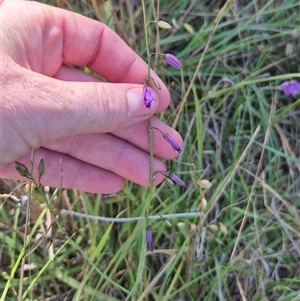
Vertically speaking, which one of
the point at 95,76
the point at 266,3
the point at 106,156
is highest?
the point at 266,3

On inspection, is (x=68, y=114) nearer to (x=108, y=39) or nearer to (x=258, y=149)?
(x=108, y=39)

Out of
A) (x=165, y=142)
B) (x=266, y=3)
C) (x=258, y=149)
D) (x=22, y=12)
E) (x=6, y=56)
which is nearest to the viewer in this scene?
(x=6, y=56)

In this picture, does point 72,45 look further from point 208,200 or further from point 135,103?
point 208,200

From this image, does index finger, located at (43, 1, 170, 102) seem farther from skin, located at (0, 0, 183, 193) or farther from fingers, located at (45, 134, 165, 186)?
fingers, located at (45, 134, 165, 186)

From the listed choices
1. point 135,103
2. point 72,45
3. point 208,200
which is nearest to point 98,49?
point 72,45

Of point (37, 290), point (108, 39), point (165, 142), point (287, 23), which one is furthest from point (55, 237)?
point (287, 23)

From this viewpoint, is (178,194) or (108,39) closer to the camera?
(108,39)
